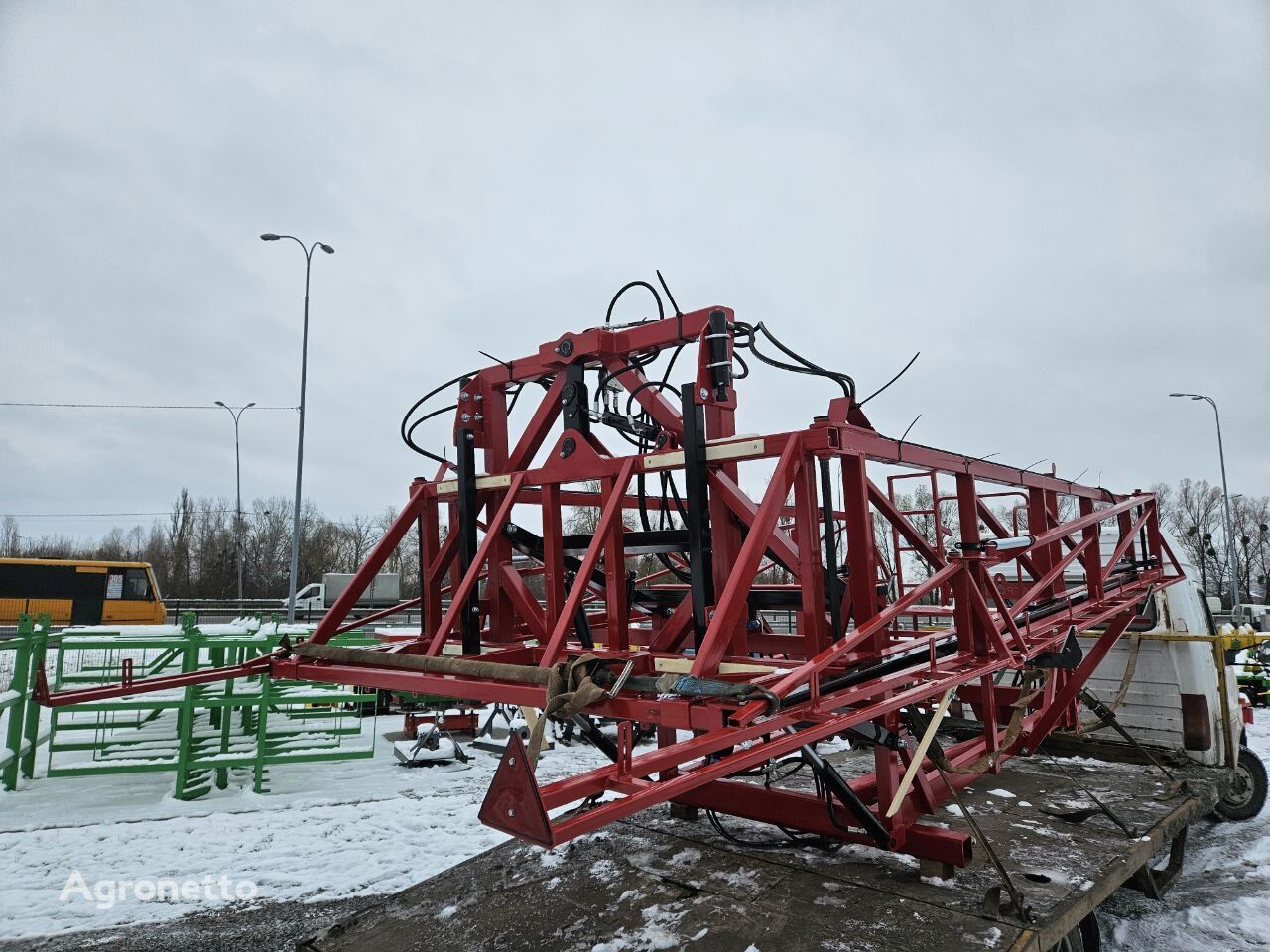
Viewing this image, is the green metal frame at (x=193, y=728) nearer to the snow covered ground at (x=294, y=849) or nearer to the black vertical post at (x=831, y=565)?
the snow covered ground at (x=294, y=849)

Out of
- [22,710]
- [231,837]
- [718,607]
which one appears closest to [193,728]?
[22,710]

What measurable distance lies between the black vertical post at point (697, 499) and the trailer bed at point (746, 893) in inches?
44.4

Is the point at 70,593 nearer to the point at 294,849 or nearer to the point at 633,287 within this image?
the point at 294,849

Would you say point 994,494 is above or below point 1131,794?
above

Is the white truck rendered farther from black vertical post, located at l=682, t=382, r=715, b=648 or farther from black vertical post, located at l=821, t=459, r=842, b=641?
black vertical post, located at l=821, t=459, r=842, b=641

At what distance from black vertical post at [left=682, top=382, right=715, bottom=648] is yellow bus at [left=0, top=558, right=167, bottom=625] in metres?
25.2

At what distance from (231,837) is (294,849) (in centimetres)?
61

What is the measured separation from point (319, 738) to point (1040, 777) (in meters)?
6.70

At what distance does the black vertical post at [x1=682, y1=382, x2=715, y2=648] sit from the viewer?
10.8 ft

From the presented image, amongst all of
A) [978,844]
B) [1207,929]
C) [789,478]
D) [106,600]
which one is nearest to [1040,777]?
[1207,929]

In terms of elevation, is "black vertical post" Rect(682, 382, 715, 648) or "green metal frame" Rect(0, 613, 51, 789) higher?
"black vertical post" Rect(682, 382, 715, 648)

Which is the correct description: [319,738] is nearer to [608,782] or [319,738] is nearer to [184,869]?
[184,869]

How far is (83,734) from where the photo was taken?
31.0ft

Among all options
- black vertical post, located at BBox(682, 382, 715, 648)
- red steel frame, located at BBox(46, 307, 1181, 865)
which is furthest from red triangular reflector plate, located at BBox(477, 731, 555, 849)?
black vertical post, located at BBox(682, 382, 715, 648)
